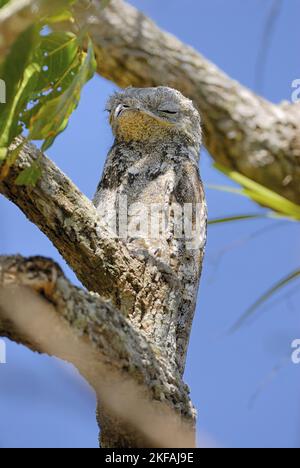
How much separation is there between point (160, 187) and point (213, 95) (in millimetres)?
737

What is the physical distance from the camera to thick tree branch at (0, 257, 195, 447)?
1879 millimetres

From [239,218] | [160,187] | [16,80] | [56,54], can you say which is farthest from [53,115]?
[160,187]

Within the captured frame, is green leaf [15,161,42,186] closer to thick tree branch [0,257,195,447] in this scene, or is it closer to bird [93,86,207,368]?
thick tree branch [0,257,195,447]

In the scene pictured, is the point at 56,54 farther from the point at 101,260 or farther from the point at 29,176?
the point at 101,260

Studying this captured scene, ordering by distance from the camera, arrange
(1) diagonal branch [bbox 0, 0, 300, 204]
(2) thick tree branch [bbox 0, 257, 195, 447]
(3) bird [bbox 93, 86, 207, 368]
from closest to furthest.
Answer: (2) thick tree branch [bbox 0, 257, 195, 447] < (3) bird [bbox 93, 86, 207, 368] < (1) diagonal branch [bbox 0, 0, 300, 204]

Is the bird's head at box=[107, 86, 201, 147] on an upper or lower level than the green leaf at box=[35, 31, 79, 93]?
upper

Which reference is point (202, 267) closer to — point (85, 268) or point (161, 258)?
point (161, 258)

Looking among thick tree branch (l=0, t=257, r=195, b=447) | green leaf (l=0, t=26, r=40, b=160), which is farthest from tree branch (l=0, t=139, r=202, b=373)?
green leaf (l=0, t=26, r=40, b=160)

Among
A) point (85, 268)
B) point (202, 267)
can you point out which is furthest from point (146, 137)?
point (85, 268)

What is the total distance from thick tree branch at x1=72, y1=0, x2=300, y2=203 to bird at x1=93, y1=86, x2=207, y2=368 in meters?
0.16

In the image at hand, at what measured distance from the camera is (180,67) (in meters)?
4.36

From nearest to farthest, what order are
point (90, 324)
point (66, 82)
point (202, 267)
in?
point (90, 324) → point (66, 82) → point (202, 267)

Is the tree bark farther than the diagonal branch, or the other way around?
the diagonal branch

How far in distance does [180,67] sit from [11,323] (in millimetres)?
2701
